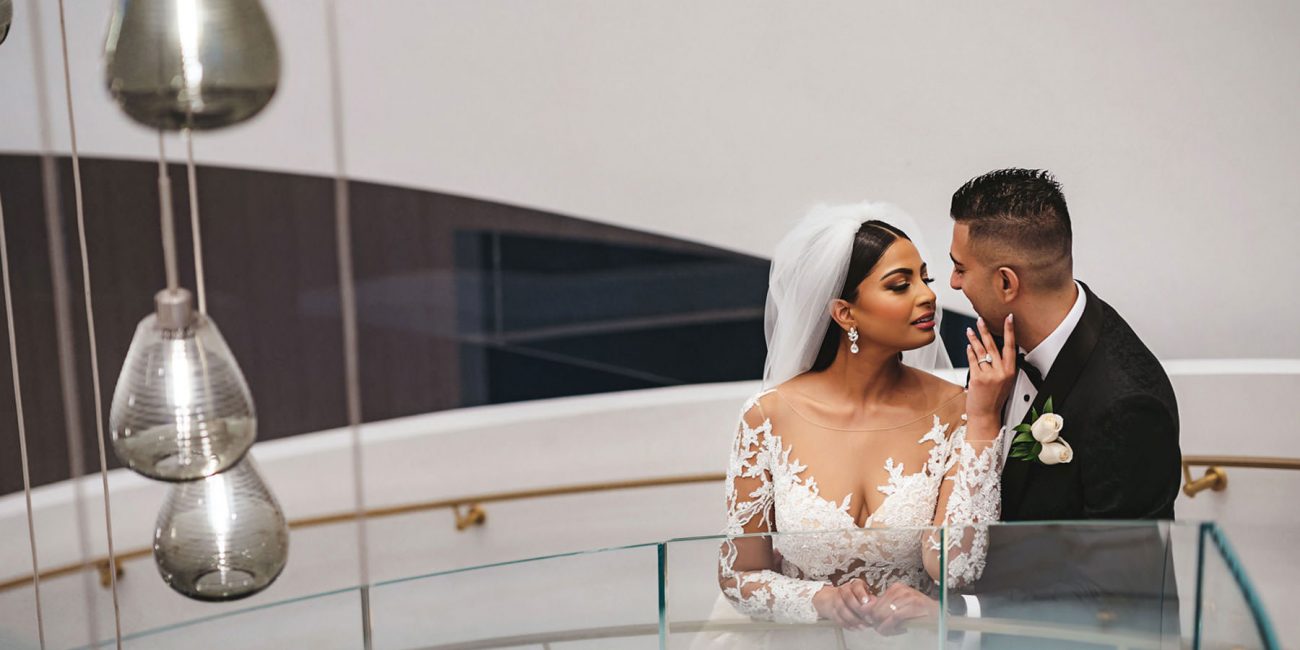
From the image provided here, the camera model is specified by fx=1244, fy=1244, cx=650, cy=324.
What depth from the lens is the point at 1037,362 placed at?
9.37ft

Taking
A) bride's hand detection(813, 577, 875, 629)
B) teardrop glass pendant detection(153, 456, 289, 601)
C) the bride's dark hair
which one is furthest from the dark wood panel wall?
teardrop glass pendant detection(153, 456, 289, 601)

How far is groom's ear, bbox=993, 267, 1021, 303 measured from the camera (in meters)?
2.84

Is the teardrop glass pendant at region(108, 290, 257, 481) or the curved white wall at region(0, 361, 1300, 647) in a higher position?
the teardrop glass pendant at region(108, 290, 257, 481)

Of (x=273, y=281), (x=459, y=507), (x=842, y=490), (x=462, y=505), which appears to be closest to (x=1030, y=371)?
(x=842, y=490)

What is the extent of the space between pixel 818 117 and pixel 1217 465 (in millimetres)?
1797

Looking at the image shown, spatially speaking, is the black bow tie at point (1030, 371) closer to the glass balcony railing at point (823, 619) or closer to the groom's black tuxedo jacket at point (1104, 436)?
the groom's black tuxedo jacket at point (1104, 436)

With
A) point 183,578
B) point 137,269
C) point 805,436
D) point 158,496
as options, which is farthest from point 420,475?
point 183,578

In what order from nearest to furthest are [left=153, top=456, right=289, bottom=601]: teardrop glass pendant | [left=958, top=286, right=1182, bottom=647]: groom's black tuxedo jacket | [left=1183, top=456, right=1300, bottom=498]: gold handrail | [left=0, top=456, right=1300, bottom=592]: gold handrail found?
[left=153, top=456, right=289, bottom=601]: teardrop glass pendant < [left=958, top=286, right=1182, bottom=647]: groom's black tuxedo jacket < [left=1183, top=456, right=1300, bottom=498]: gold handrail < [left=0, top=456, right=1300, bottom=592]: gold handrail

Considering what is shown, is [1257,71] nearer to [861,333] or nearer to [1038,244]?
[1038,244]

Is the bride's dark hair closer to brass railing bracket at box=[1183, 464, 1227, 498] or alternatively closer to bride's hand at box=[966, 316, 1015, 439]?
bride's hand at box=[966, 316, 1015, 439]

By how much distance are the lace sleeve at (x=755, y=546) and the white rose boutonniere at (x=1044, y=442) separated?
1.85ft

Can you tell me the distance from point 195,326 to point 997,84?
3313mm

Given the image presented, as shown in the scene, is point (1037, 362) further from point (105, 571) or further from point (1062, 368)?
point (105, 571)

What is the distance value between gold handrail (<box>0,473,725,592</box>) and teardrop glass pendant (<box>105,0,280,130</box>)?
3180 millimetres
